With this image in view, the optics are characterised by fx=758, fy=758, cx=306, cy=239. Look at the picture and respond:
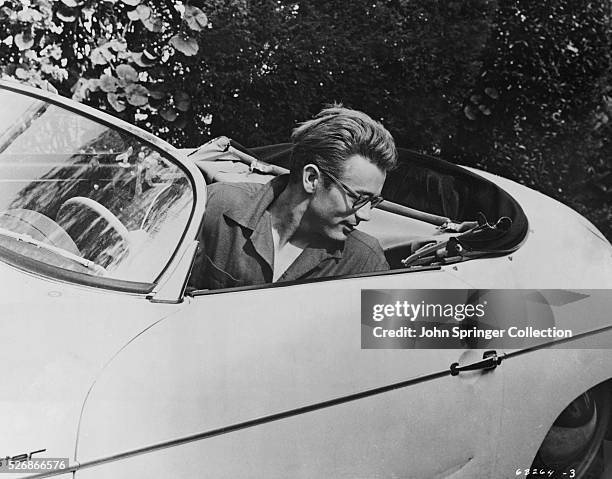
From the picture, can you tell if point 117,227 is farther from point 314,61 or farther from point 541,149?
point 541,149

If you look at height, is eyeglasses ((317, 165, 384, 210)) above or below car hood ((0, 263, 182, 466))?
above

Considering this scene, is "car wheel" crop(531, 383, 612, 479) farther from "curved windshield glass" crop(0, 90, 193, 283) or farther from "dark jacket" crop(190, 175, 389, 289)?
"curved windshield glass" crop(0, 90, 193, 283)

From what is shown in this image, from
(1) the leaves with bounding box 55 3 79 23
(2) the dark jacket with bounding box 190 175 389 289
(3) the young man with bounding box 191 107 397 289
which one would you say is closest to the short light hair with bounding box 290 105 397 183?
(3) the young man with bounding box 191 107 397 289

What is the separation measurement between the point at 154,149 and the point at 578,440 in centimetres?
155

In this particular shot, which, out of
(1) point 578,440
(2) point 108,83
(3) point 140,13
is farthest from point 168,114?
(1) point 578,440

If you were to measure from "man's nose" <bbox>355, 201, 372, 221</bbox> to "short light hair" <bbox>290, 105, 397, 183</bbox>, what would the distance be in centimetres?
12

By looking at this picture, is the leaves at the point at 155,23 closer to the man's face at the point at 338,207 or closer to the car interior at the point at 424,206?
the car interior at the point at 424,206

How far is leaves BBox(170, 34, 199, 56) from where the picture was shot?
2.38m

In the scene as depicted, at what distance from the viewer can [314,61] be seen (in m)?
2.37

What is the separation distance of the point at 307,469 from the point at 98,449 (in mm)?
533

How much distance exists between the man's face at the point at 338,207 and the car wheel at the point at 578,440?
0.86 metres

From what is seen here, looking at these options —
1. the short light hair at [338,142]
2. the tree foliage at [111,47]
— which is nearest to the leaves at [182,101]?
the tree foliage at [111,47]

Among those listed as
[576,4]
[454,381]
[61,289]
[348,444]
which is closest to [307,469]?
[348,444]

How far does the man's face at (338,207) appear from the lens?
2.13 m
